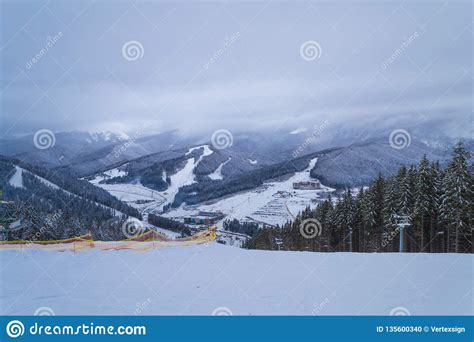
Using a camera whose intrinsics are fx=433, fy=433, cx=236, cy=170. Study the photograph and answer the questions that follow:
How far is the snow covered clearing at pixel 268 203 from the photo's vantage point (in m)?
6.89

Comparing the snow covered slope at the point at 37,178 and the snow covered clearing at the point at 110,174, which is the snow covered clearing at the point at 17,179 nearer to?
the snow covered slope at the point at 37,178

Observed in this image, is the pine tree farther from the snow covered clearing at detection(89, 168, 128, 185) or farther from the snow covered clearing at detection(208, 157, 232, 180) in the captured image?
the snow covered clearing at detection(89, 168, 128, 185)

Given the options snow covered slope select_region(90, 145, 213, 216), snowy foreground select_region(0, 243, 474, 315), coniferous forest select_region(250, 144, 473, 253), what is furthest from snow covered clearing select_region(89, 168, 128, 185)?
coniferous forest select_region(250, 144, 473, 253)

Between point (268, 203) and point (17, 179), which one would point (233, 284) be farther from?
point (17, 179)

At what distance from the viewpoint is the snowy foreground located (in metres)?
4.27

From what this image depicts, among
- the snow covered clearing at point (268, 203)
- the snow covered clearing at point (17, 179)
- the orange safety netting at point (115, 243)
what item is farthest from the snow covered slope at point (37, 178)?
the snow covered clearing at point (268, 203)

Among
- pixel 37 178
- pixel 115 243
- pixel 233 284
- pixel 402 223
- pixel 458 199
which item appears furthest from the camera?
pixel 402 223

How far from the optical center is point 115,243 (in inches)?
240

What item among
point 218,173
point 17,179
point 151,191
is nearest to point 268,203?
point 218,173

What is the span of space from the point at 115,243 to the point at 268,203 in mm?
2505

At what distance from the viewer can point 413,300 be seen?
4.32 m
